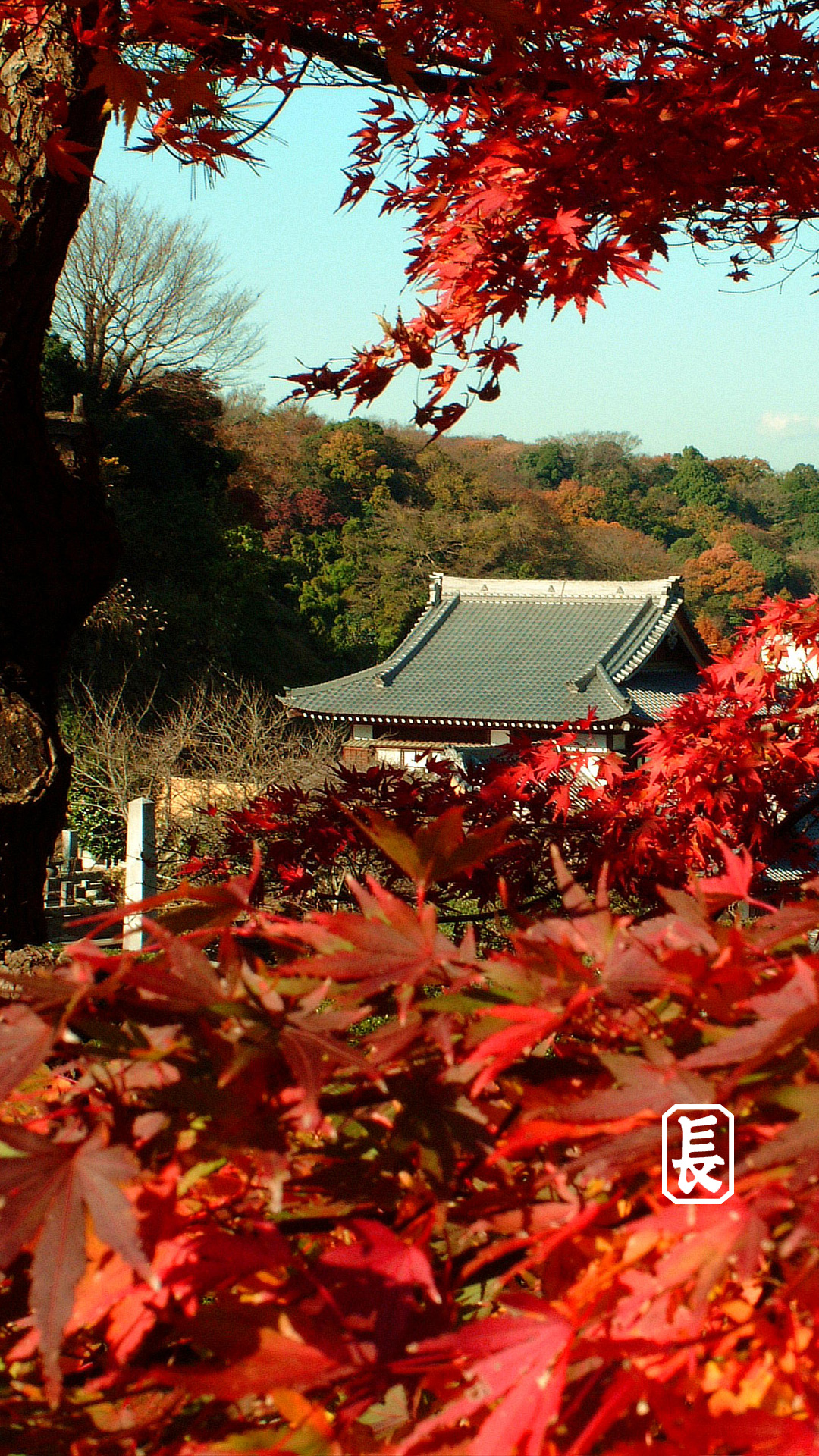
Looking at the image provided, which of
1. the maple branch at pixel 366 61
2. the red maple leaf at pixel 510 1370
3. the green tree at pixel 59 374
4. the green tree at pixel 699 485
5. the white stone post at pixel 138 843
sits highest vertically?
the green tree at pixel 699 485

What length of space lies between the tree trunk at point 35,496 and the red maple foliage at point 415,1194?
1472 mm

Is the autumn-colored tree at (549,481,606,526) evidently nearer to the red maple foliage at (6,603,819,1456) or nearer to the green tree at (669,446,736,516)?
the green tree at (669,446,736,516)

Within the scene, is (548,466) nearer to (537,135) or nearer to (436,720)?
(436,720)

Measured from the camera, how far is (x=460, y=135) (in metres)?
2.17

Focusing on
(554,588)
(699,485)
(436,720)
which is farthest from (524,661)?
(699,485)

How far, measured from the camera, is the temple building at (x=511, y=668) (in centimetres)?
1964

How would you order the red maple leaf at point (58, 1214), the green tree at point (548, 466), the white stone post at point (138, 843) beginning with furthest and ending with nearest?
the green tree at point (548, 466) < the white stone post at point (138, 843) < the red maple leaf at point (58, 1214)

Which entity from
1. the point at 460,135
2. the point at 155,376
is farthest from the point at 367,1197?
the point at 155,376

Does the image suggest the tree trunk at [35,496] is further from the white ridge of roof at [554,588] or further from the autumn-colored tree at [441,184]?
the white ridge of roof at [554,588]

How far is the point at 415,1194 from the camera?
59 centimetres

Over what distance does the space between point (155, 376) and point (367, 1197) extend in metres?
22.9

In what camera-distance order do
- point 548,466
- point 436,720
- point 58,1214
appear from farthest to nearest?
point 548,466, point 436,720, point 58,1214

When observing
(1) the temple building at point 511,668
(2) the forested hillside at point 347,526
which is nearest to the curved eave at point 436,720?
(1) the temple building at point 511,668

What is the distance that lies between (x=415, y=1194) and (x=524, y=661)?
21.9 m
